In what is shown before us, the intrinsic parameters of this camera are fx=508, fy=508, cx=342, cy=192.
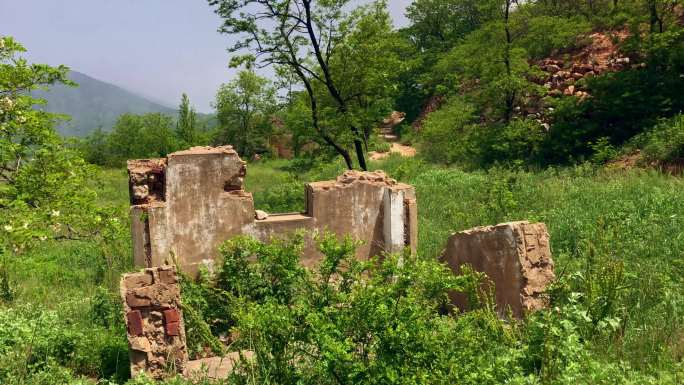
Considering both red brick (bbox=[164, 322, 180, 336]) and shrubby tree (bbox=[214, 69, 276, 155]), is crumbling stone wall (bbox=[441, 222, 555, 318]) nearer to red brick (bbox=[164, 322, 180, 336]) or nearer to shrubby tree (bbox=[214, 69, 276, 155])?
red brick (bbox=[164, 322, 180, 336])

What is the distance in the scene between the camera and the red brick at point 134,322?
18.0ft

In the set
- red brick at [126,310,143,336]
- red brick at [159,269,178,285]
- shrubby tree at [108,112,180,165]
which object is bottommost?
red brick at [126,310,143,336]

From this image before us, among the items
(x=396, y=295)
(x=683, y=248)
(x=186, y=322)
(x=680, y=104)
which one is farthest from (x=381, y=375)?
(x=680, y=104)

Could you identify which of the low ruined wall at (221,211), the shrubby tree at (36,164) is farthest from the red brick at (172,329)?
the shrubby tree at (36,164)

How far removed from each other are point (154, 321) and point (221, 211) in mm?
2351

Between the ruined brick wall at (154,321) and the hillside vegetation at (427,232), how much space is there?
0.39 meters

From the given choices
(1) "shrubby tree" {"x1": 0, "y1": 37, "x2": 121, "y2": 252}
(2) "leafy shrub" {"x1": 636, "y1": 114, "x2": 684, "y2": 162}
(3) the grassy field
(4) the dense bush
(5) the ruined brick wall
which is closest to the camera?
(4) the dense bush

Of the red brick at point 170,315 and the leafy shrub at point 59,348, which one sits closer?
the leafy shrub at point 59,348

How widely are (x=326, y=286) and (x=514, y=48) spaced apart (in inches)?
586

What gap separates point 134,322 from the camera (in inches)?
217

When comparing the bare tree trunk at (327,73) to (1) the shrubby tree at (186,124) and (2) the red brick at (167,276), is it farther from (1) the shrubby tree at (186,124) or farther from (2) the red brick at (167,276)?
(1) the shrubby tree at (186,124)

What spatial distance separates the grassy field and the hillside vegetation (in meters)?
0.04

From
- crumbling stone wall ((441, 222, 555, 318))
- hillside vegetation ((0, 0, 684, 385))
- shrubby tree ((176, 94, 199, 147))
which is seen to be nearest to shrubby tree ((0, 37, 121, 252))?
hillside vegetation ((0, 0, 684, 385))

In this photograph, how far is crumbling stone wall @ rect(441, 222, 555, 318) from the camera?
6.16 m
